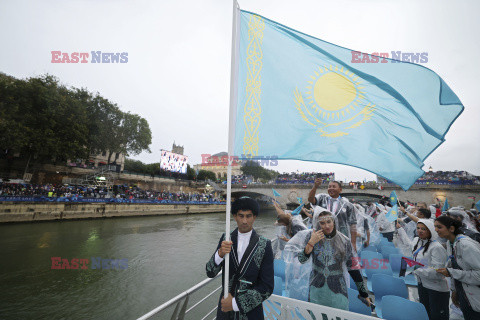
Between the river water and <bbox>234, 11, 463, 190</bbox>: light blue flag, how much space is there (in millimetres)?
5407

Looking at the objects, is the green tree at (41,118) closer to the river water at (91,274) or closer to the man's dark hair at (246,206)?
the river water at (91,274)

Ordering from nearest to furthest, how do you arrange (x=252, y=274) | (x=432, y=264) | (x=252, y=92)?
(x=252, y=274)
(x=432, y=264)
(x=252, y=92)

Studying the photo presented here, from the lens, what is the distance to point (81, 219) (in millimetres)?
19000

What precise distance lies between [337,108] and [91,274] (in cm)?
994

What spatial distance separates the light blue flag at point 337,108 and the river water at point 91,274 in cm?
541

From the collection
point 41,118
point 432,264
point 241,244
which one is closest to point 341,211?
point 432,264

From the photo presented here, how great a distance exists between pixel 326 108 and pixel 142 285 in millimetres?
8154

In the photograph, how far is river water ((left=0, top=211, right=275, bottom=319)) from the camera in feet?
19.6

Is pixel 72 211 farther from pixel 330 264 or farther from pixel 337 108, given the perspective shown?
pixel 337 108

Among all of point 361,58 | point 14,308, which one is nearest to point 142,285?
point 14,308

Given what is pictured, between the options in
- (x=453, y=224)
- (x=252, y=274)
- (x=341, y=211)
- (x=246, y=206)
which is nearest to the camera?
(x=252, y=274)

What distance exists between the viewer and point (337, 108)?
10.3 ft

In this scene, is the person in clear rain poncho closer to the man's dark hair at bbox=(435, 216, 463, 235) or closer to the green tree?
the man's dark hair at bbox=(435, 216, 463, 235)

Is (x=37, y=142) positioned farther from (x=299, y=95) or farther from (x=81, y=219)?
(x=299, y=95)
